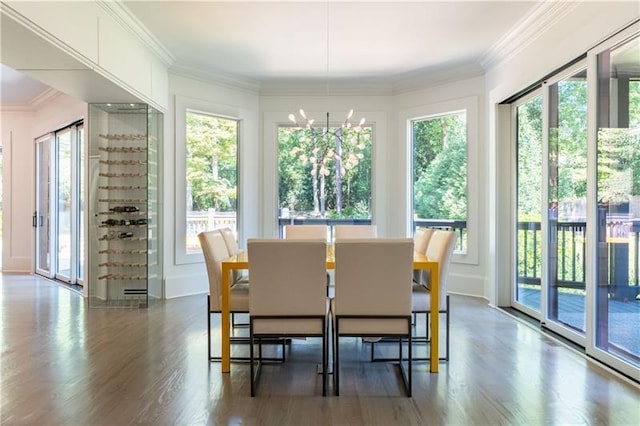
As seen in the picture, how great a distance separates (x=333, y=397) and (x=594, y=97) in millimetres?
2800

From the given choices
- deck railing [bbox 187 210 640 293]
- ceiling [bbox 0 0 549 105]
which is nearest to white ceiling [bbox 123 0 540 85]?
ceiling [bbox 0 0 549 105]

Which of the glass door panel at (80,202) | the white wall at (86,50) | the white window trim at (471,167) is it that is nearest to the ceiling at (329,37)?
the white wall at (86,50)

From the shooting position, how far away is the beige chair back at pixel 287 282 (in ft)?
8.06

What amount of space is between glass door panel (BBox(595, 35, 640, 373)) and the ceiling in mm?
1106

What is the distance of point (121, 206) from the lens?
4.88 meters

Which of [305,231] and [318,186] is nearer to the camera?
[305,231]

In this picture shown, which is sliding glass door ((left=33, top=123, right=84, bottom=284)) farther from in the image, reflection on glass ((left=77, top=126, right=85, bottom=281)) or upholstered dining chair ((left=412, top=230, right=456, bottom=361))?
upholstered dining chair ((left=412, top=230, right=456, bottom=361))

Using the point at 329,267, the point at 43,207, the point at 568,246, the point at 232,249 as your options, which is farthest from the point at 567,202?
the point at 43,207

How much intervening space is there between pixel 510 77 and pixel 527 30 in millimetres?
541

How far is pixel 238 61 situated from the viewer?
5.05 metres

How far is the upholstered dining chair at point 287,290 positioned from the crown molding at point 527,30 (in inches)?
113

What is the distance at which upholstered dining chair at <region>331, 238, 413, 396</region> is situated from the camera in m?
2.46

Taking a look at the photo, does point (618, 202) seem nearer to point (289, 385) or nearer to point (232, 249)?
point (289, 385)

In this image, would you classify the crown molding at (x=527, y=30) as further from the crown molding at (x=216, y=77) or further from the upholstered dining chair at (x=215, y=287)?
the upholstered dining chair at (x=215, y=287)
